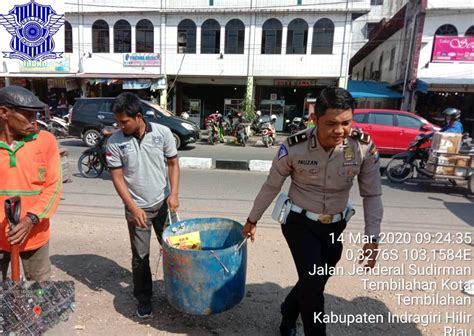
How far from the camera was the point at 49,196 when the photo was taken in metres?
2.01

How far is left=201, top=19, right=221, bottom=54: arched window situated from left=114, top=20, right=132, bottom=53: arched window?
13.1 feet

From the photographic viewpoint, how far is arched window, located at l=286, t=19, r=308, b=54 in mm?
17531

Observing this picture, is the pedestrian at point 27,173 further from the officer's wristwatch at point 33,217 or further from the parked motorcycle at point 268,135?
the parked motorcycle at point 268,135

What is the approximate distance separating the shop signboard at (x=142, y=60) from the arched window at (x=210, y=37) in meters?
2.52

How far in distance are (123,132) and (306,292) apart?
1.66 m

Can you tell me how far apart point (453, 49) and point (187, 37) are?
41.1 feet

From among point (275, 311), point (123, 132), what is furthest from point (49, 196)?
point (275, 311)

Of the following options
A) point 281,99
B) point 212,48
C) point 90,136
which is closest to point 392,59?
point 281,99

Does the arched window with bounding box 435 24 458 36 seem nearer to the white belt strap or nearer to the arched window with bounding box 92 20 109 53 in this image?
the arched window with bounding box 92 20 109 53

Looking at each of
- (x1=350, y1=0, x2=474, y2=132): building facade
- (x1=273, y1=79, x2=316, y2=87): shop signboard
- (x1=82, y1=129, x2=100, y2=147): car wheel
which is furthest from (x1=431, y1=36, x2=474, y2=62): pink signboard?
(x1=82, y1=129, x2=100, y2=147): car wheel

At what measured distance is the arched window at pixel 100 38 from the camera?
62.3 ft

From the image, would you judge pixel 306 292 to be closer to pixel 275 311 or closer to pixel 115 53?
pixel 275 311

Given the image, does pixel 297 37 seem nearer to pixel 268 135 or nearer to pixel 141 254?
pixel 268 135

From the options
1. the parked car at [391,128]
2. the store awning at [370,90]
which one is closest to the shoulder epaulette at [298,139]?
the parked car at [391,128]
